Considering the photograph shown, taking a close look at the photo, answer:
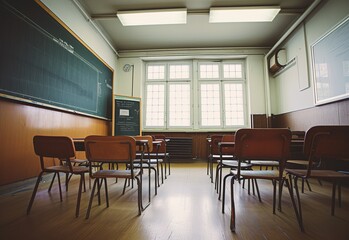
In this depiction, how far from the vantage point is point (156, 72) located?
600 centimetres

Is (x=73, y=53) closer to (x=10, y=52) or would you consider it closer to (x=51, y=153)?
(x=10, y=52)

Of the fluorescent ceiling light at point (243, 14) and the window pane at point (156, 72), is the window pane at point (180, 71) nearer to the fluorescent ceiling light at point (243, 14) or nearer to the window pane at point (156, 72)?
the window pane at point (156, 72)

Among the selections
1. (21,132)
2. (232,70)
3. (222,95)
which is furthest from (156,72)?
(21,132)

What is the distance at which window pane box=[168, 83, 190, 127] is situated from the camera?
573 centimetres

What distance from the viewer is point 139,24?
4.22 metres

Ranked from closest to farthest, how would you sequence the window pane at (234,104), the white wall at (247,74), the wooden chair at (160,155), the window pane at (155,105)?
the wooden chair at (160,155), the white wall at (247,74), the window pane at (234,104), the window pane at (155,105)

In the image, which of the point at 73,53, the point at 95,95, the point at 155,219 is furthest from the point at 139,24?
the point at 155,219

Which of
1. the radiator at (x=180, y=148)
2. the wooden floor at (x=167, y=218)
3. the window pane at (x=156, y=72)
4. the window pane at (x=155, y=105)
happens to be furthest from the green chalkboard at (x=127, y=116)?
the wooden floor at (x=167, y=218)

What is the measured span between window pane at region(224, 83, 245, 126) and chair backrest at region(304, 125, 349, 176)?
4302 millimetres

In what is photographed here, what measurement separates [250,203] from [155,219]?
1057 millimetres

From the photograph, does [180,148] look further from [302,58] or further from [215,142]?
[302,58]

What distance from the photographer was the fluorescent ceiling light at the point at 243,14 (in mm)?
3764

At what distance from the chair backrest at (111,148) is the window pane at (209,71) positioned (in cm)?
482

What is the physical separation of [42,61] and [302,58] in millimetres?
4920
